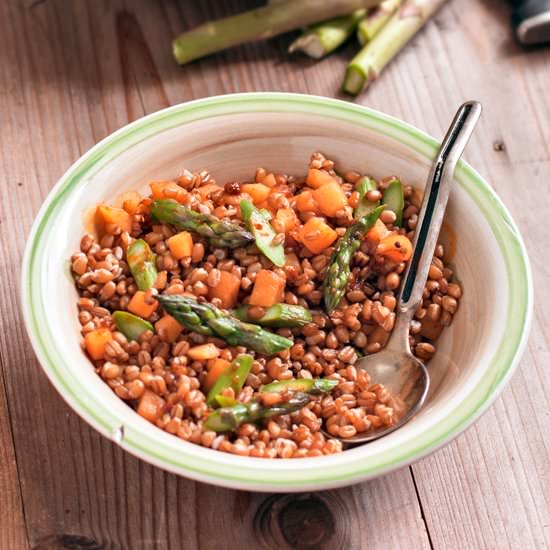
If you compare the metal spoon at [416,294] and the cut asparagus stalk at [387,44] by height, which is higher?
the cut asparagus stalk at [387,44]

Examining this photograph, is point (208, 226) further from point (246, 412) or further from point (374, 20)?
point (374, 20)

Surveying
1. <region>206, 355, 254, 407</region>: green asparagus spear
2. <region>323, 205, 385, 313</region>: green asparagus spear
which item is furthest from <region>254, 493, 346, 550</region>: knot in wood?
<region>323, 205, 385, 313</region>: green asparagus spear

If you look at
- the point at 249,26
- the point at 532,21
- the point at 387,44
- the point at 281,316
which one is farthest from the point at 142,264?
the point at 532,21

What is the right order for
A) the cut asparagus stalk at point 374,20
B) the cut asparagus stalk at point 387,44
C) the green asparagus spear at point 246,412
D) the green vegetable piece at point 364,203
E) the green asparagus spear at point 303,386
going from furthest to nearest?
the cut asparagus stalk at point 374,20 → the cut asparagus stalk at point 387,44 → the green vegetable piece at point 364,203 → the green asparagus spear at point 303,386 → the green asparagus spear at point 246,412

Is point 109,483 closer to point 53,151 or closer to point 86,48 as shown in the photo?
point 53,151

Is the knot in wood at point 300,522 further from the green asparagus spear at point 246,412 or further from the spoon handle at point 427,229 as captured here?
the spoon handle at point 427,229

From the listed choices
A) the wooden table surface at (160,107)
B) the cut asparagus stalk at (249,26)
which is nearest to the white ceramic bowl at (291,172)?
the wooden table surface at (160,107)

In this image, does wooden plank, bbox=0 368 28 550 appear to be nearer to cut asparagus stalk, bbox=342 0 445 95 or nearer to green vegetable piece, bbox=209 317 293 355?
green vegetable piece, bbox=209 317 293 355
